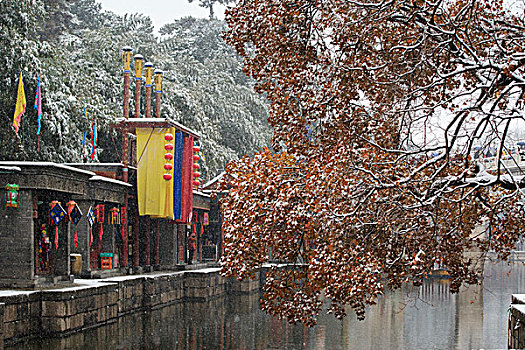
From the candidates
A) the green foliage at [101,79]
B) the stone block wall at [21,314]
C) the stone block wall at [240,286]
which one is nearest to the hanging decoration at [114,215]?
the green foliage at [101,79]

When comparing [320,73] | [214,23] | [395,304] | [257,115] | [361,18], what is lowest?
[395,304]

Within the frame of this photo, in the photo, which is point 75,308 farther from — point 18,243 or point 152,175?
point 152,175

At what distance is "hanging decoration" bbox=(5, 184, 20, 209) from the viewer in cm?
1717

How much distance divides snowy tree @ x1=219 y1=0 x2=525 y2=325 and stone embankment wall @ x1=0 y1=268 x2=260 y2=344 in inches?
287

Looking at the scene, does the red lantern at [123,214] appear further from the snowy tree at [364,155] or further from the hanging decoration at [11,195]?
the snowy tree at [364,155]

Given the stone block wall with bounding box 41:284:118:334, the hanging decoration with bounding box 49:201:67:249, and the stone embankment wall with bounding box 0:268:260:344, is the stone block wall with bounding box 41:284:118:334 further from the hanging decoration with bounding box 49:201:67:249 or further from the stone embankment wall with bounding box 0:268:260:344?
the hanging decoration with bounding box 49:201:67:249

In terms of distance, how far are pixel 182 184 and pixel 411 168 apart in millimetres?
18220

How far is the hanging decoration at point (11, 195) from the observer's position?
17172 mm

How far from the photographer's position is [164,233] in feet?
94.7

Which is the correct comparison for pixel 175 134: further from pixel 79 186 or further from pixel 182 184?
pixel 79 186

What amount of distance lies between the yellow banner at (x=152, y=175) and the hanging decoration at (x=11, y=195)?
823 cm

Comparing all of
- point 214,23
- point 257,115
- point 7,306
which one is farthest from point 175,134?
point 214,23

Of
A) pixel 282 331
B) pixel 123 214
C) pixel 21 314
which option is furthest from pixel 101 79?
pixel 21 314

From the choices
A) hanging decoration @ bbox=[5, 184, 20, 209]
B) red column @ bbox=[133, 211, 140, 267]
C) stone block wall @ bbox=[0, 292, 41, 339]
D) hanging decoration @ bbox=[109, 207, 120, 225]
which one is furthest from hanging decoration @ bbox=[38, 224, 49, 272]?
red column @ bbox=[133, 211, 140, 267]
